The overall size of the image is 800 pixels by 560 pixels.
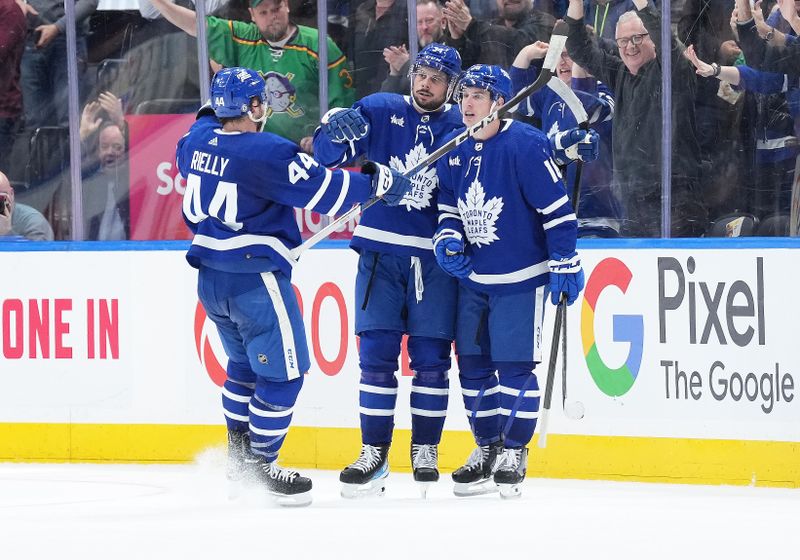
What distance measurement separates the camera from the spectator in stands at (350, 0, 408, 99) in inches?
211

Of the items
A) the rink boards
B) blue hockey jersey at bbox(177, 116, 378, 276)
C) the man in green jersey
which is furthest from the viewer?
the man in green jersey

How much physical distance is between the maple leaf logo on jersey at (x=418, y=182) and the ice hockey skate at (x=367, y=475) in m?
0.75

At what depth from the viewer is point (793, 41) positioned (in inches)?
190

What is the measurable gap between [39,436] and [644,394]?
2.27 m

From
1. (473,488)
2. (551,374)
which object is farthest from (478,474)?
(551,374)

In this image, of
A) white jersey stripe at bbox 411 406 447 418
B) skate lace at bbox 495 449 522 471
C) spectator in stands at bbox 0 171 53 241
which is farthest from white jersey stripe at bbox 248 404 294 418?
spectator in stands at bbox 0 171 53 241

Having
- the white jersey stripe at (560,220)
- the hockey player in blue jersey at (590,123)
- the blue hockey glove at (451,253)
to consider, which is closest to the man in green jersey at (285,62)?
the hockey player in blue jersey at (590,123)

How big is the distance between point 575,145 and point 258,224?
3.18 feet

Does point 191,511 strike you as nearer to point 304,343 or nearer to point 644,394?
point 304,343

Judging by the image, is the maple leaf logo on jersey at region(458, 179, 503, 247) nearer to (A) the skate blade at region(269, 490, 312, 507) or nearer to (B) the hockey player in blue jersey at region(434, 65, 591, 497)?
(B) the hockey player in blue jersey at region(434, 65, 591, 497)

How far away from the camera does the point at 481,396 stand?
14.7 feet

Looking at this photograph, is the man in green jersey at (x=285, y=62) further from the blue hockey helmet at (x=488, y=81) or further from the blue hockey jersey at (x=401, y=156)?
the blue hockey helmet at (x=488, y=81)

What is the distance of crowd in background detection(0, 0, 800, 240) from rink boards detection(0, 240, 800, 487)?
213 millimetres

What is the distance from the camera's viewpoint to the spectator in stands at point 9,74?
5746 millimetres
